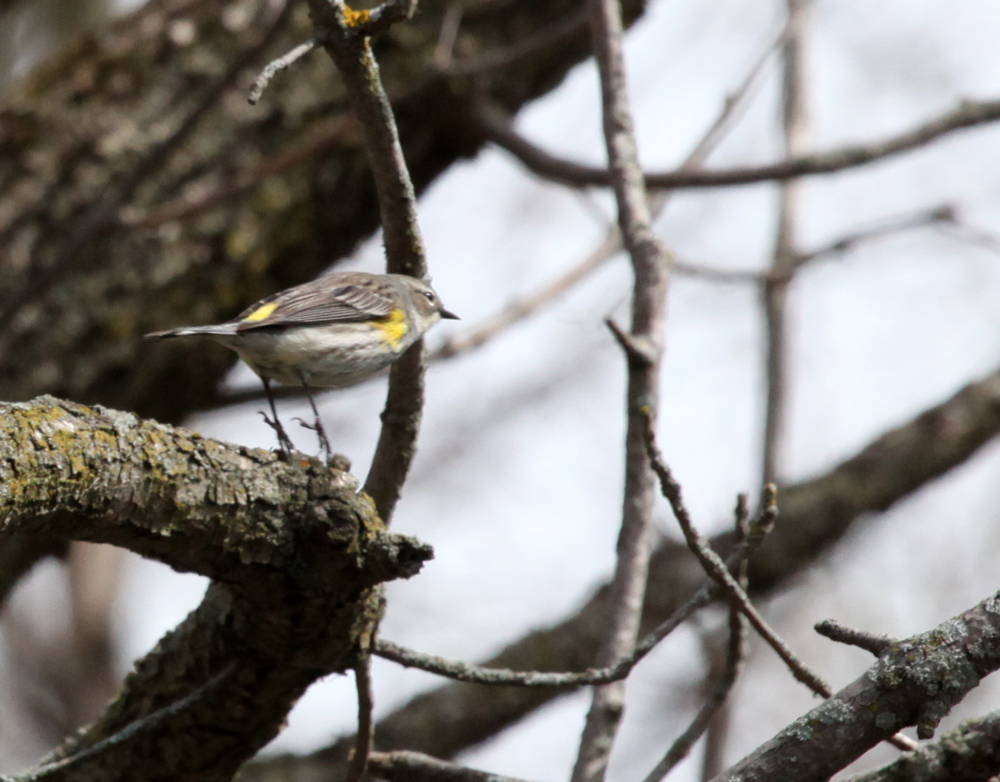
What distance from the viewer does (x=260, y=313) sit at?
454 centimetres

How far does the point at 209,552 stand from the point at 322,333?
2.04 metres

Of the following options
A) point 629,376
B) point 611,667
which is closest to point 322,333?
point 629,376

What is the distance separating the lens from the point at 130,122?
6555 mm

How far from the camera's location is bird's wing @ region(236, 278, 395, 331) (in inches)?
175

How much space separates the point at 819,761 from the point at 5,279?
5.66 m

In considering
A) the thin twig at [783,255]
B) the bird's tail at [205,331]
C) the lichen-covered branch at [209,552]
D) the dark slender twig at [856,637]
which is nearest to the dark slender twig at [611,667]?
the lichen-covered branch at [209,552]

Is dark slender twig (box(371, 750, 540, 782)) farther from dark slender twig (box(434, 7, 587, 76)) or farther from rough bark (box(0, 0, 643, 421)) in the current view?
dark slender twig (box(434, 7, 587, 76))

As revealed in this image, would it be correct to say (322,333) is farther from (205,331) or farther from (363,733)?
(363,733)

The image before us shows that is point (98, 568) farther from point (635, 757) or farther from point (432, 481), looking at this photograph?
point (635, 757)

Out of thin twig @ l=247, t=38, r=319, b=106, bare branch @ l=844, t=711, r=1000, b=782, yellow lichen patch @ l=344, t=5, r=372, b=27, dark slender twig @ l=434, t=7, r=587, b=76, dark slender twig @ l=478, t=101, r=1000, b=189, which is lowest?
bare branch @ l=844, t=711, r=1000, b=782

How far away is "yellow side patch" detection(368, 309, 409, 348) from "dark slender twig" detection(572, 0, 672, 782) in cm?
95

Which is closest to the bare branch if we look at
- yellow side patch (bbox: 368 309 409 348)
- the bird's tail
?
the bird's tail

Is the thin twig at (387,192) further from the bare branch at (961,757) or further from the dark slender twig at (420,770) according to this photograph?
the bare branch at (961,757)

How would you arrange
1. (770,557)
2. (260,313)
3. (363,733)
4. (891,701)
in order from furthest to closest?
(770,557) → (260,313) → (363,733) → (891,701)
